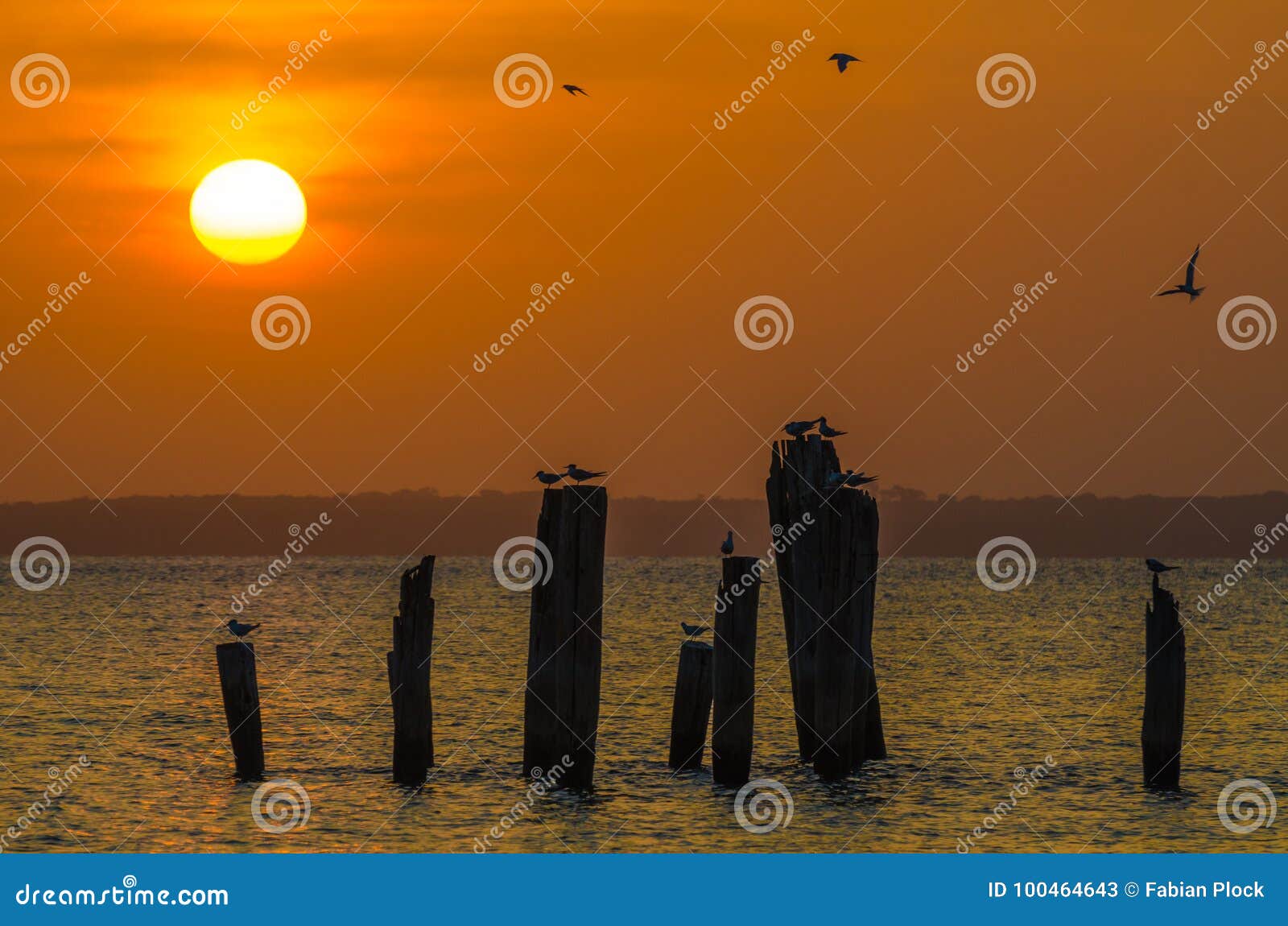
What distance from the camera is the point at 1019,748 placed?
1212 inches

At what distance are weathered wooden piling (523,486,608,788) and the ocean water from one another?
6.84ft

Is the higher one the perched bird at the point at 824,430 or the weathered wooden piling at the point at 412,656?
the perched bird at the point at 824,430

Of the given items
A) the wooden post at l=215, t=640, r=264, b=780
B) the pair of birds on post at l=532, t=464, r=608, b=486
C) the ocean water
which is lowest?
the ocean water

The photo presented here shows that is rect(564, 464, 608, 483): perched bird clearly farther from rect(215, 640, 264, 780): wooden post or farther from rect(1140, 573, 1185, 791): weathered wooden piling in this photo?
rect(1140, 573, 1185, 791): weathered wooden piling

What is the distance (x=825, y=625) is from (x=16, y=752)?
723 inches

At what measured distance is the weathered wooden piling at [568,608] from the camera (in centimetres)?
2011

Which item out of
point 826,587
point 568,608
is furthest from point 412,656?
point 826,587

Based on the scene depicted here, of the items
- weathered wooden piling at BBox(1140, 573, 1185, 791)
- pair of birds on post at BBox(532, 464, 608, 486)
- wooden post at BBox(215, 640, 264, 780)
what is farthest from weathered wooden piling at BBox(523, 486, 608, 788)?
weathered wooden piling at BBox(1140, 573, 1185, 791)

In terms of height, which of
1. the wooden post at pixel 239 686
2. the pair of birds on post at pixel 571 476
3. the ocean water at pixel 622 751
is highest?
the pair of birds on post at pixel 571 476

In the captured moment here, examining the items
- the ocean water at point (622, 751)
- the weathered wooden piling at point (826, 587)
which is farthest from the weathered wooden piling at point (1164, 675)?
the weathered wooden piling at point (826, 587)

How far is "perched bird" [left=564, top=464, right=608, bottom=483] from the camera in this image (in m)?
20.4

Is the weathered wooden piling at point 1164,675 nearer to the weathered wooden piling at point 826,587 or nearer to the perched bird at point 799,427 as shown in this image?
the weathered wooden piling at point 826,587

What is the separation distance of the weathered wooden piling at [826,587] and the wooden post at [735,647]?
0.74 metres

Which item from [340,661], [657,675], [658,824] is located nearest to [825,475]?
[658,824]
